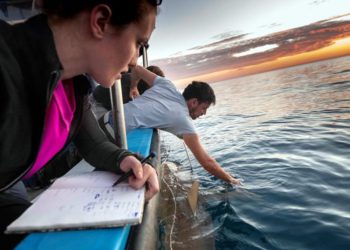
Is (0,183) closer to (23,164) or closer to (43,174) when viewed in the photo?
(23,164)

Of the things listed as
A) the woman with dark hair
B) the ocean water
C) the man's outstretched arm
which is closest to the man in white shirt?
the man's outstretched arm

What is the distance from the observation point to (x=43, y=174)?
2.90 m

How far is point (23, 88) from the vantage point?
81 centimetres

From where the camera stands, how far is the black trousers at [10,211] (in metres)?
1.14

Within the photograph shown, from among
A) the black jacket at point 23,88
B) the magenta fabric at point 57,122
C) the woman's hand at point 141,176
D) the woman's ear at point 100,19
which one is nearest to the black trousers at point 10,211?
the magenta fabric at point 57,122

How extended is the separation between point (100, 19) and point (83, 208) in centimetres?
80

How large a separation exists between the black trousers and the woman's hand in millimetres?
510

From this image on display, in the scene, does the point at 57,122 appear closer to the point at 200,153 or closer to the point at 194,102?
the point at 200,153

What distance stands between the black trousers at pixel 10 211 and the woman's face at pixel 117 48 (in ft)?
2.41

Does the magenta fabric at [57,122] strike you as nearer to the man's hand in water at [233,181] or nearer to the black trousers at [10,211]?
the black trousers at [10,211]

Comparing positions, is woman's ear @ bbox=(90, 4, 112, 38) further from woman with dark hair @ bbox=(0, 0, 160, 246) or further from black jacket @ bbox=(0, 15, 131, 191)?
black jacket @ bbox=(0, 15, 131, 191)

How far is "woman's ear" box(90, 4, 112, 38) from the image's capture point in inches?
35.6

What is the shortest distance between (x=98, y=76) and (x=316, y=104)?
1044 cm

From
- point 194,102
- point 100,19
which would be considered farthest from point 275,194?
point 100,19
